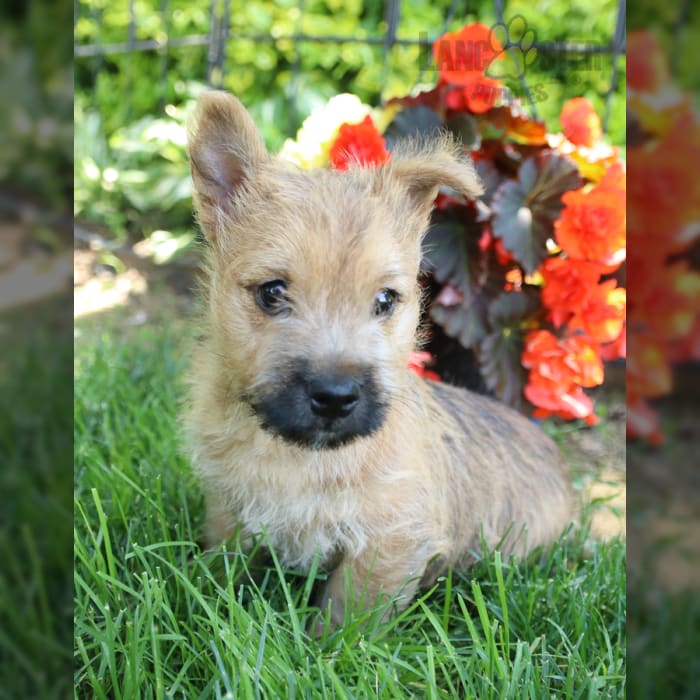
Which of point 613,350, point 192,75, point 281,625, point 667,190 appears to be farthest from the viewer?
point 192,75

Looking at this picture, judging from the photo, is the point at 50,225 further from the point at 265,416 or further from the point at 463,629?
the point at 463,629

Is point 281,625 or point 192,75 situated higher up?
point 192,75

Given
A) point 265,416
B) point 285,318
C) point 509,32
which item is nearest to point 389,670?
point 265,416

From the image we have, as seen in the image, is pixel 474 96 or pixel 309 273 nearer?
pixel 309 273

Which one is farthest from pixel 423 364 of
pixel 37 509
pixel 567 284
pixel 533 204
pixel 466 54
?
pixel 37 509

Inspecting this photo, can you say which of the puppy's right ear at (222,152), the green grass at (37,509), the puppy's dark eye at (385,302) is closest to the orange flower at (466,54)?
the puppy's right ear at (222,152)

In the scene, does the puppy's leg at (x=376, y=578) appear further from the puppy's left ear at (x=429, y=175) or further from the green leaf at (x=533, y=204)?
the green leaf at (x=533, y=204)

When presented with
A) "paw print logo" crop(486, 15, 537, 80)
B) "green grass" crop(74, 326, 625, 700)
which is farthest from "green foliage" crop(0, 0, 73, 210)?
"paw print logo" crop(486, 15, 537, 80)

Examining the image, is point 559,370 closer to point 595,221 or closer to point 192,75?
point 595,221
